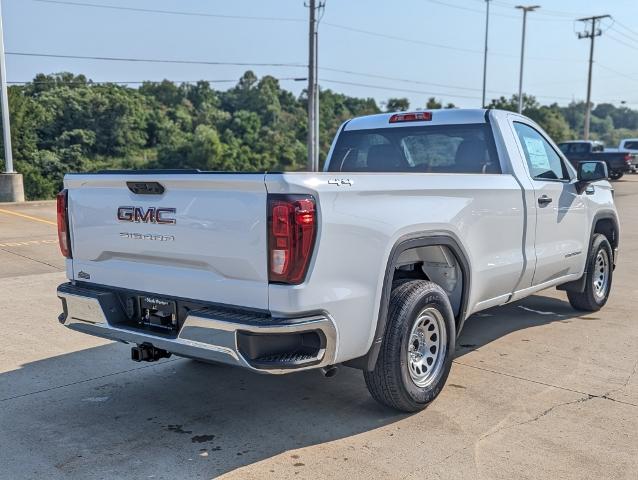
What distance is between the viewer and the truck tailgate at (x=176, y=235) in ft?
11.2

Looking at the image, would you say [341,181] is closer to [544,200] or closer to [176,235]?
[176,235]

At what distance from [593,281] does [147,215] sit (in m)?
4.89

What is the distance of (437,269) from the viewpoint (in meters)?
4.72

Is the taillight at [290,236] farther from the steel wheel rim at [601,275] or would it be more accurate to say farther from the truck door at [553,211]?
the steel wheel rim at [601,275]

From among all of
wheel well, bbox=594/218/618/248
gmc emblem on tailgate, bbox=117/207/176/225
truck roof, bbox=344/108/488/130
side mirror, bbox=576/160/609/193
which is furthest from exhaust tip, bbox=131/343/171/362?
wheel well, bbox=594/218/618/248

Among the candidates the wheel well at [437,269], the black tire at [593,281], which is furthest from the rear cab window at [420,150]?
the black tire at [593,281]

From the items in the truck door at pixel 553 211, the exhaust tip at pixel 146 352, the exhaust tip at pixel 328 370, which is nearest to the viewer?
the exhaust tip at pixel 328 370

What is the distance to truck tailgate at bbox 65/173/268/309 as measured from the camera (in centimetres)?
340

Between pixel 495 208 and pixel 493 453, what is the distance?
186 cm

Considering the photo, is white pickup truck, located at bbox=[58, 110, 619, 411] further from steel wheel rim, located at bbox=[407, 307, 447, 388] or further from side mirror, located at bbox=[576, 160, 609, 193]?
side mirror, located at bbox=[576, 160, 609, 193]

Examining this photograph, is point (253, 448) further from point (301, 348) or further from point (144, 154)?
point (144, 154)

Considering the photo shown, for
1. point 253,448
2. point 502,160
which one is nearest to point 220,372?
point 253,448

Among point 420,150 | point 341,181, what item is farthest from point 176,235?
point 420,150

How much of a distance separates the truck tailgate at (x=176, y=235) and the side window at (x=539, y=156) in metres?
3.07
